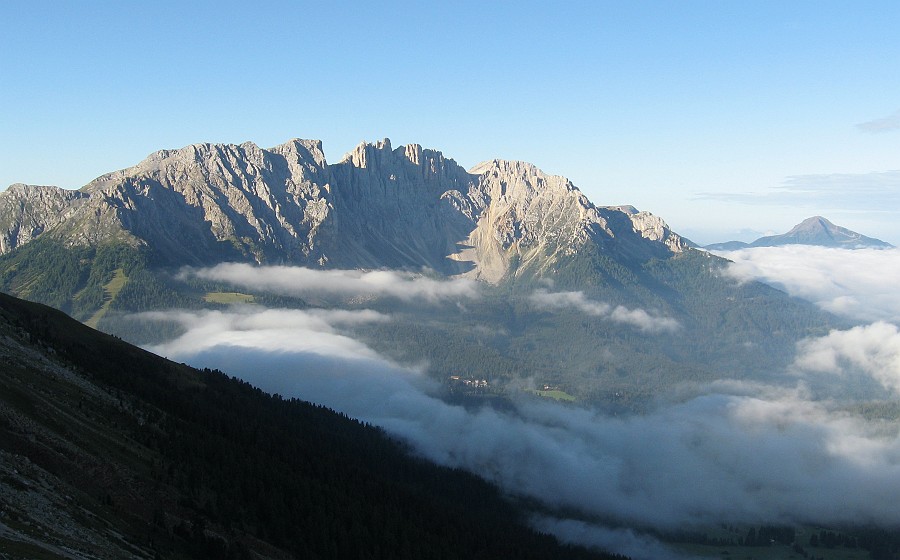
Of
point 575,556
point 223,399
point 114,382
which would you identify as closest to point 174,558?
point 114,382

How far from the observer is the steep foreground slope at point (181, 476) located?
235ft

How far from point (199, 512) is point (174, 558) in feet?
58.4

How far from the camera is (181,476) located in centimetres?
9731

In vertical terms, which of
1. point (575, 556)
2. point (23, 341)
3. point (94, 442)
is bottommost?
point (575, 556)

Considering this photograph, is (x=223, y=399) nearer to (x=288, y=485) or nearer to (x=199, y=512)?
(x=288, y=485)

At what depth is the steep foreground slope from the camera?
71500 mm

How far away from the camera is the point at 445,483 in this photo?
618 ft

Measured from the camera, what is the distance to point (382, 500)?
135250 mm

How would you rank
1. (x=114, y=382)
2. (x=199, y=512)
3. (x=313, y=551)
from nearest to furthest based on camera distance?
(x=199, y=512) < (x=313, y=551) < (x=114, y=382)

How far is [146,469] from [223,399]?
7116 centimetres

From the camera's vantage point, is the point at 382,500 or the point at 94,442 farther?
the point at 382,500

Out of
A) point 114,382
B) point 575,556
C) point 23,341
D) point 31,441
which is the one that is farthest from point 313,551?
point 575,556

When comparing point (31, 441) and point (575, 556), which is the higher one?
point (31, 441)

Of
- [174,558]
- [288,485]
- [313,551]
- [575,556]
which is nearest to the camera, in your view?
[174,558]
